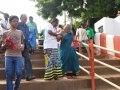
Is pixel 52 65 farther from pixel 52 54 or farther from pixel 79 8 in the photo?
pixel 79 8

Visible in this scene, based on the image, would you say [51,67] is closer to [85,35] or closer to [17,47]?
[17,47]

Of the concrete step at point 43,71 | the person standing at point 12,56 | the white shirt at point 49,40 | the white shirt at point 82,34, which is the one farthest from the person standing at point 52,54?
the white shirt at point 82,34

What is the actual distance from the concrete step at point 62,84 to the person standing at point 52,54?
0.26 m

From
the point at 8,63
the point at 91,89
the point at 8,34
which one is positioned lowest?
the point at 91,89

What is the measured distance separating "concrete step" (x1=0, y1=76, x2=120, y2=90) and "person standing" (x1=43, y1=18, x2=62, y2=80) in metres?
0.26

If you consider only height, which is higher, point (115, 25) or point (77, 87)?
point (115, 25)

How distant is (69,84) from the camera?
9914 millimetres

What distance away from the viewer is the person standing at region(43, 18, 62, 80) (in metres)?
10.0

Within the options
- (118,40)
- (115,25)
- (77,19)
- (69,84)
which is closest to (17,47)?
(69,84)

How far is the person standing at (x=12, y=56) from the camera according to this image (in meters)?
8.51

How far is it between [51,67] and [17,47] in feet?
5.65

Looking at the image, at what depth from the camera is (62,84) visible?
9.84m

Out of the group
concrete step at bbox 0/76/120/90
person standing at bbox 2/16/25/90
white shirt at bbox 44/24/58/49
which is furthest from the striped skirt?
person standing at bbox 2/16/25/90

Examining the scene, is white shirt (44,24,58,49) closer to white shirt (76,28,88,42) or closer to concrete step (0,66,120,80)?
concrete step (0,66,120,80)
